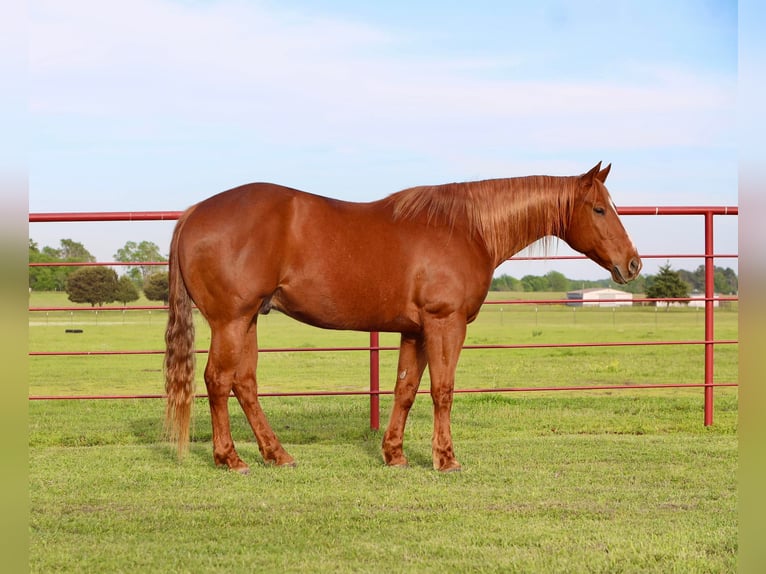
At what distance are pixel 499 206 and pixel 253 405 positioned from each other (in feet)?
6.59

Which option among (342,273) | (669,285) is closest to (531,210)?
(342,273)

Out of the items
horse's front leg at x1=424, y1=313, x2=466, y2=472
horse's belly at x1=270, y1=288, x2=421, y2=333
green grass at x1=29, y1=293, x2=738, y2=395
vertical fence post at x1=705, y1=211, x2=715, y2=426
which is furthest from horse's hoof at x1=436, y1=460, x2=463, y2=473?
green grass at x1=29, y1=293, x2=738, y2=395

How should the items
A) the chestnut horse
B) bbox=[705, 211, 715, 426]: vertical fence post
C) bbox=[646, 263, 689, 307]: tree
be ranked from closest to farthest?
the chestnut horse → bbox=[705, 211, 715, 426]: vertical fence post → bbox=[646, 263, 689, 307]: tree

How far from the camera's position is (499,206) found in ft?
15.9

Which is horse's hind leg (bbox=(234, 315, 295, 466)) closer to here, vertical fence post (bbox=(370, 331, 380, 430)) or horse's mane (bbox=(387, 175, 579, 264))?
vertical fence post (bbox=(370, 331, 380, 430))

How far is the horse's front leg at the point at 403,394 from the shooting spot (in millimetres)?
4738

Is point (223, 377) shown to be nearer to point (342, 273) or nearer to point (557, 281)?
point (342, 273)

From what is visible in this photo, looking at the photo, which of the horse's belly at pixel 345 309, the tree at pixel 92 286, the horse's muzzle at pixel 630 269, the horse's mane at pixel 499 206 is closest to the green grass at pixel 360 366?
the tree at pixel 92 286

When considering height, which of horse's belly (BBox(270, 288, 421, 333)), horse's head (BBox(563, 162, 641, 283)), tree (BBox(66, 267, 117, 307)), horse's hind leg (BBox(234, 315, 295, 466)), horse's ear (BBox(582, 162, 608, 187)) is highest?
horse's ear (BBox(582, 162, 608, 187))

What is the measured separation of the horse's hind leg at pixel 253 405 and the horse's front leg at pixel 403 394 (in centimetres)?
62

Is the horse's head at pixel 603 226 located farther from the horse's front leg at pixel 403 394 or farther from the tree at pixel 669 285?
the tree at pixel 669 285

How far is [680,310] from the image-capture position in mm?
45531

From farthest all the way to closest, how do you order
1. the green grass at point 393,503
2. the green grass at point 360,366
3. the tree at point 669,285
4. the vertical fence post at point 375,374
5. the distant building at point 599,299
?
1. the tree at point 669,285
2. the green grass at point 360,366
3. the vertical fence post at point 375,374
4. the distant building at point 599,299
5. the green grass at point 393,503

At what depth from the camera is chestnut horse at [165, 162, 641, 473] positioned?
176 inches
